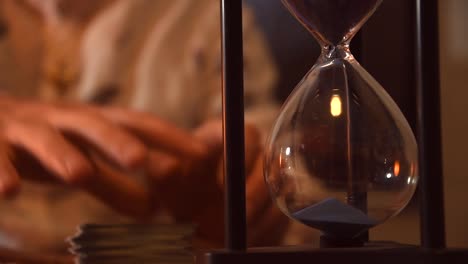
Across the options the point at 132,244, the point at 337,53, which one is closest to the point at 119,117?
the point at 132,244

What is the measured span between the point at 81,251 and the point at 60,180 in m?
0.26

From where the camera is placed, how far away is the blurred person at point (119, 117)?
1.44 m

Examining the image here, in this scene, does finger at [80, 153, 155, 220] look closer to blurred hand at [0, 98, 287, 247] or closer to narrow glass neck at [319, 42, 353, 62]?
blurred hand at [0, 98, 287, 247]

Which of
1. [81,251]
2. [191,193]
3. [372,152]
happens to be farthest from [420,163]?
[191,193]

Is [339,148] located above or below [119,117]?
below

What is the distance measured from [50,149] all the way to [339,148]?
0.84 meters

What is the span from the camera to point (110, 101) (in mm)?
1528

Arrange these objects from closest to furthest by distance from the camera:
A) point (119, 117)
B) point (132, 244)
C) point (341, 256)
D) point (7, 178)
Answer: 1. point (341, 256)
2. point (132, 244)
3. point (7, 178)
4. point (119, 117)

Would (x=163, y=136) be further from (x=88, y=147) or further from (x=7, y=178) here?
(x=7, y=178)

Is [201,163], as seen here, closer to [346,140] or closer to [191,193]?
[191,193]

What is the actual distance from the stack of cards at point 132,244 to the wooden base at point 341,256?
1.54 feet

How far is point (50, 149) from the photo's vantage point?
1.46m

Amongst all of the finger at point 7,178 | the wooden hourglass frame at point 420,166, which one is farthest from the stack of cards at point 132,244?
the wooden hourglass frame at point 420,166

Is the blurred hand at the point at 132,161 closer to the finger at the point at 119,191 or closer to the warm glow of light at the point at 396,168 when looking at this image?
the finger at the point at 119,191
